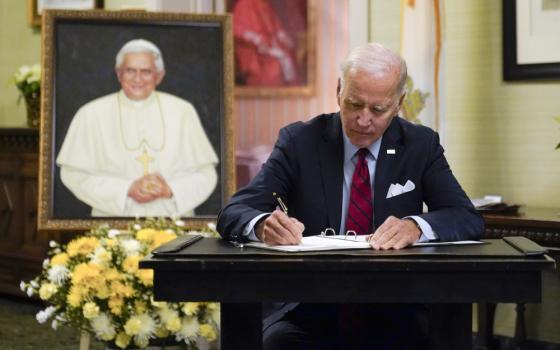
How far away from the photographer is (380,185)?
2951mm

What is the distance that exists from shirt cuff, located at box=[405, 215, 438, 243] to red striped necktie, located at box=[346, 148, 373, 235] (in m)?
0.28

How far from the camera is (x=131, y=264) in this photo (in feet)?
11.7

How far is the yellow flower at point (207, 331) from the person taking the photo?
3.61 meters

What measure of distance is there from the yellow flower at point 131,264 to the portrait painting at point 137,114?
1.45m

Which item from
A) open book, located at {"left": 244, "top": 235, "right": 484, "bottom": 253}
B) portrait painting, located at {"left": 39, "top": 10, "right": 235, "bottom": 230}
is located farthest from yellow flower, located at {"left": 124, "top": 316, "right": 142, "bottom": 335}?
portrait painting, located at {"left": 39, "top": 10, "right": 235, "bottom": 230}

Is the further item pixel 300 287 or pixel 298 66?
pixel 298 66

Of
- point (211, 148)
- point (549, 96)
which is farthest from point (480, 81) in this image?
point (211, 148)

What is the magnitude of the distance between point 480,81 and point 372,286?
3099mm

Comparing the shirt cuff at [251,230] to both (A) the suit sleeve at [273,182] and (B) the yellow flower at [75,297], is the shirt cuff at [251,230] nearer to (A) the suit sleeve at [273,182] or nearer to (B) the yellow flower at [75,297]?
(A) the suit sleeve at [273,182]

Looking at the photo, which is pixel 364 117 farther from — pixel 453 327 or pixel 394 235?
pixel 453 327

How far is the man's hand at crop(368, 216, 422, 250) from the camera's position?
2465 mm

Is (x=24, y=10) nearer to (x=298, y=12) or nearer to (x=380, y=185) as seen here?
(x=298, y=12)

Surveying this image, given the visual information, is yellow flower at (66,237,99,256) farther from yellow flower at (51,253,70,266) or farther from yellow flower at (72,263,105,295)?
yellow flower at (72,263,105,295)

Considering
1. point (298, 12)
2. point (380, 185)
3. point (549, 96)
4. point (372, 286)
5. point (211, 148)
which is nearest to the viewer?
point (372, 286)
